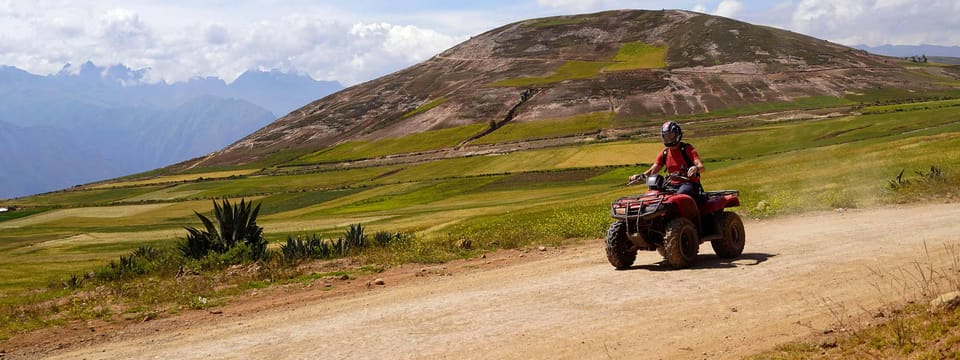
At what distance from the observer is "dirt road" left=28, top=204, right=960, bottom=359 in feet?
29.1

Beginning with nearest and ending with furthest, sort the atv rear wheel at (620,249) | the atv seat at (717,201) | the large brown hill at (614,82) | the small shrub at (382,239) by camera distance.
A: the atv rear wheel at (620,249)
the atv seat at (717,201)
the small shrub at (382,239)
the large brown hill at (614,82)

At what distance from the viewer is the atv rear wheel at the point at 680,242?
13.1m

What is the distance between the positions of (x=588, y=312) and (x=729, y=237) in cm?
498

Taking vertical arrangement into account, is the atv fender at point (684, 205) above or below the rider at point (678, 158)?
below

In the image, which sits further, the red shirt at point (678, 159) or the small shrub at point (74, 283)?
the small shrub at point (74, 283)

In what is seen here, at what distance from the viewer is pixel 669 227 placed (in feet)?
43.7

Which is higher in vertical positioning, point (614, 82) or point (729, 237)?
point (614, 82)

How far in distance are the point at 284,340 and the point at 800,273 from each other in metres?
7.63

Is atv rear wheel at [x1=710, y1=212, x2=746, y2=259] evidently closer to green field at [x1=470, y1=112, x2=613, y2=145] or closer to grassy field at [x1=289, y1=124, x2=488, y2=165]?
green field at [x1=470, y1=112, x2=613, y2=145]

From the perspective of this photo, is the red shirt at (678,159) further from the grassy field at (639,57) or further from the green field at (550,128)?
the grassy field at (639,57)

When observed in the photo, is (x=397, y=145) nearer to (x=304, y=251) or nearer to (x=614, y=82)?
(x=614, y=82)

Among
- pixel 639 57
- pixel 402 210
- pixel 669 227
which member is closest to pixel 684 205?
pixel 669 227

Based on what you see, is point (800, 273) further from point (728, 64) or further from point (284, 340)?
point (728, 64)

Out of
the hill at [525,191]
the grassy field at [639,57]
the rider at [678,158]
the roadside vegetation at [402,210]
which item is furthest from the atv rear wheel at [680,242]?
the grassy field at [639,57]
